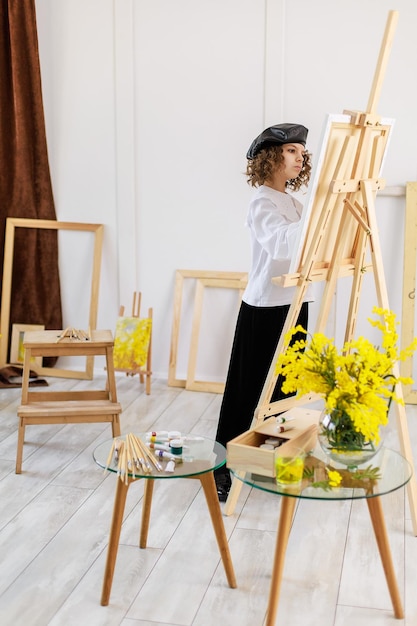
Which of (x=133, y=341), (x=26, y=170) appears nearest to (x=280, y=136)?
(x=133, y=341)

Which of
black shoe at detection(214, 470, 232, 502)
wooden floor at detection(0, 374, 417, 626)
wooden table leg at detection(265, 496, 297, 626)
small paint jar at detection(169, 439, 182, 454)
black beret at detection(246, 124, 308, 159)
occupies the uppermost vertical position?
black beret at detection(246, 124, 308, 159)

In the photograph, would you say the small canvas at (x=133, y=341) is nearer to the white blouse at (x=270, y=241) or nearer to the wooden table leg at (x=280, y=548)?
the white blouse at (x=270, y=241)

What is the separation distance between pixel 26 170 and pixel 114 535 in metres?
2.94

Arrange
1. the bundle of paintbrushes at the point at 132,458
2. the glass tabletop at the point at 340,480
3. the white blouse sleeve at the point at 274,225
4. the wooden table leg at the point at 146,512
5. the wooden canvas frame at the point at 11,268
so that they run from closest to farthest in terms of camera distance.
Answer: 1. the glass tabletop at the point at 340,480
2. the bundle of paintbrushes at the point at 132,458
3. the wooden table leg at the point at 146,512
4. the white blouse sleeve at the point at 274,225
5. the wooden canvas frame at the point at 11,268

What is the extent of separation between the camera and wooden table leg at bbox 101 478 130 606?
272 cm

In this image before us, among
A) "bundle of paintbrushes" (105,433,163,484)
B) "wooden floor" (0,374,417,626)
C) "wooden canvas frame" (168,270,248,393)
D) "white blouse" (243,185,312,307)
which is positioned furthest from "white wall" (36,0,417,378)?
"bundle of paintbrushes" (105,433,163,484)

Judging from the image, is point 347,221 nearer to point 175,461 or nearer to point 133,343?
point 175,461

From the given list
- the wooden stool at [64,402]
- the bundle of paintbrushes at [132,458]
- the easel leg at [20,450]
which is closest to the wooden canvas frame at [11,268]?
the wooden stool at [64,402]

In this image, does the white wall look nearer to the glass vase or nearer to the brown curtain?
the brown curtain

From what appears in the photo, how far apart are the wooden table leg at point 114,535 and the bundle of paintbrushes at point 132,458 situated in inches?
2.1

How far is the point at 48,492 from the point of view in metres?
3.70

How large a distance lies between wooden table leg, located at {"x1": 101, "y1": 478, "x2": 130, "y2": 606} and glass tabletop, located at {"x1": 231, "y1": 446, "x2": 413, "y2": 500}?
38 cm

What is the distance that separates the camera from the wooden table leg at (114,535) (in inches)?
107

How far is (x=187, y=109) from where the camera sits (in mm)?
4922
